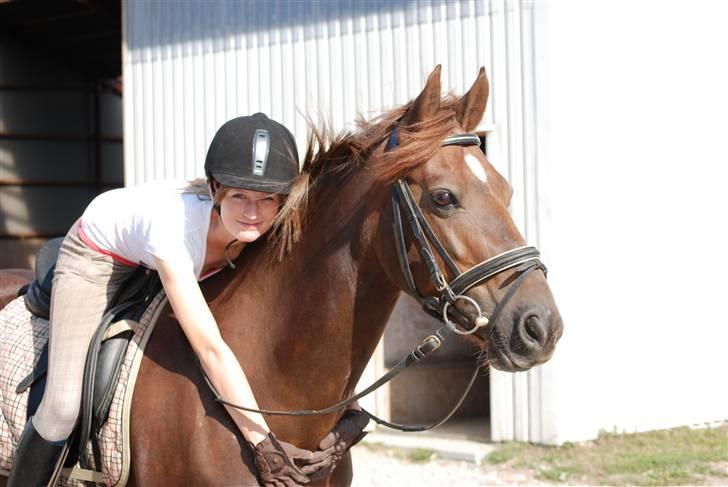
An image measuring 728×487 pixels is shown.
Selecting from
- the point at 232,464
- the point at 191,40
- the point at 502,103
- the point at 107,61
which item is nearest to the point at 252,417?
the point at 232,464

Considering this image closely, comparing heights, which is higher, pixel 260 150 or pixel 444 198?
pixel 260 150

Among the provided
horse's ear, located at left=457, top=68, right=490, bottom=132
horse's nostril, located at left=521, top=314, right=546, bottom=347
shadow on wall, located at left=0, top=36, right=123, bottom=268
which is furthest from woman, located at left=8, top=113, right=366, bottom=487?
shadow on wall, located at left=0, top=36, right=123, bottom=268

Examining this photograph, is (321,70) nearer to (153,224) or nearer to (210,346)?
(153,224)

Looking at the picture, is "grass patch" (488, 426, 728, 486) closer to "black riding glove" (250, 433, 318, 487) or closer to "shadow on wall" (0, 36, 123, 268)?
"black riding glove" (250, 433, 318, 487)

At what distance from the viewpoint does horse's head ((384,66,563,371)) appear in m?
2.19

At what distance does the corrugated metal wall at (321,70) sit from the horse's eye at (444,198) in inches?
140

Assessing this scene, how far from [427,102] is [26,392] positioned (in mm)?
1813

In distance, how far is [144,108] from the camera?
8.00 metres

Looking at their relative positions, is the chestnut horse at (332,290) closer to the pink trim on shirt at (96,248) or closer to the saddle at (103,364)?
the saddle at (103,364)

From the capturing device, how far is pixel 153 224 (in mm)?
2465

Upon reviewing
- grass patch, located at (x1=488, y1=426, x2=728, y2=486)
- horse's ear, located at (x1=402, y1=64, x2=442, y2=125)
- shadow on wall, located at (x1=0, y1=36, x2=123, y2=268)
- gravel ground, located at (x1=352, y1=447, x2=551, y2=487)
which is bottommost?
gravel ground, located at (x1=352, y1=447, x2=551, y2=487)

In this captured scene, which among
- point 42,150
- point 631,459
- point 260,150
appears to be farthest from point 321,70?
point 42,150

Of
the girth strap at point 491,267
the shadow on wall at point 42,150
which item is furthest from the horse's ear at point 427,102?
the shadow on wall at point 42,150

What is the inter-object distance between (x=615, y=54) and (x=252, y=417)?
5.41m
